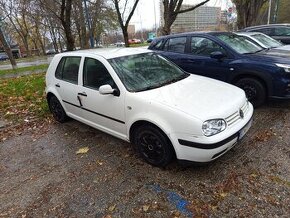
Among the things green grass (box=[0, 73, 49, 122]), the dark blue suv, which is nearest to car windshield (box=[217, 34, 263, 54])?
→ the dark blue suv

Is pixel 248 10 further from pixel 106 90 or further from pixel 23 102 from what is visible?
pixel 106 90

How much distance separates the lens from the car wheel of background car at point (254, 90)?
5.11m

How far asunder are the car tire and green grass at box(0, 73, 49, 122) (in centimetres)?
60

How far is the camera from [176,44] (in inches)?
258

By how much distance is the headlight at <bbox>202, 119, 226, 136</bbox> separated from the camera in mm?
2863

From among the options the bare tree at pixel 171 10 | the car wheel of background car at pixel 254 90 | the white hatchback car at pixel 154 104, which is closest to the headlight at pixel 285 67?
the car wheel of background car at pixel 254 90

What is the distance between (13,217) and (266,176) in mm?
2988

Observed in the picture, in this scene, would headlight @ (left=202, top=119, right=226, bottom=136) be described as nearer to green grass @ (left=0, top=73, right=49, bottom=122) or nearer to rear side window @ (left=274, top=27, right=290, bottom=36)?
green grass @ (left=0, top=73, right=49, bottom=122)

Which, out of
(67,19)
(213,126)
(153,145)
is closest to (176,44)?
(153,145)

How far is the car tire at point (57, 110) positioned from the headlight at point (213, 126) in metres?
3.34

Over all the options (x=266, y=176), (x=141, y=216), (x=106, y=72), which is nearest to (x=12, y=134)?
(x=106, y=72)

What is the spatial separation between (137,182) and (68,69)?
103 inches

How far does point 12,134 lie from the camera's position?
5195mm

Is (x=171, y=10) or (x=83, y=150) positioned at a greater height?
(x=171, y=10)
